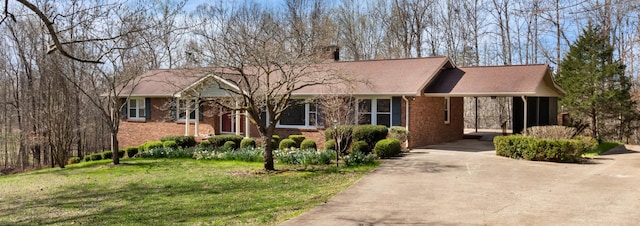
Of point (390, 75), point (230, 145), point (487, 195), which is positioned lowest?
point (487, 195)

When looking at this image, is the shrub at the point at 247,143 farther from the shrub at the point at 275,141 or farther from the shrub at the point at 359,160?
the shrub at the point at 359,160

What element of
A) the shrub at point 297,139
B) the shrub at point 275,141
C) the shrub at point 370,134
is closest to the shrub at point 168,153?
the shrub at point 275,141

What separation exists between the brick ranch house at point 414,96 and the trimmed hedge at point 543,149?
2.50m

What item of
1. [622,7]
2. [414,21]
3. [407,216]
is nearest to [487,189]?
[407,216]

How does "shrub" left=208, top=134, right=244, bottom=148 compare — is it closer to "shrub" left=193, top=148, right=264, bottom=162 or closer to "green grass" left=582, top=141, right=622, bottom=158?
"shrub" left=193, top=148, right=264, bottom=162

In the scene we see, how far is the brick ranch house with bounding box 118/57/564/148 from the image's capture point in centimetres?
1723

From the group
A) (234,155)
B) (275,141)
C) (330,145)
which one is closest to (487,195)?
(330,145)

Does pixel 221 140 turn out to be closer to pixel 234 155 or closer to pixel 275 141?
pixel 275 141

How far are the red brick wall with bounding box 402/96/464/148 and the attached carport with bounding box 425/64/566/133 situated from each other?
2.44 feet

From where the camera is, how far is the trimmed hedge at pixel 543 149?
13352 millimetres

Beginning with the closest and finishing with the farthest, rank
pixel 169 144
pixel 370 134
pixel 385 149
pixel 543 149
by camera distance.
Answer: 1. pixel 543 149
2. pixel 385 149
3. pixel 370 134
4. pixel 169 144

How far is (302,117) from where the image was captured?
20.0 metres

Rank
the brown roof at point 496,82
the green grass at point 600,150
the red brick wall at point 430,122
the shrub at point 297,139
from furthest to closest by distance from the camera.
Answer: the shrub at point 297,139 → the red brick wall at point 430,122 → the brown roof at point 496,82 → the green grass at point 600,150

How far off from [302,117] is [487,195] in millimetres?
11848
